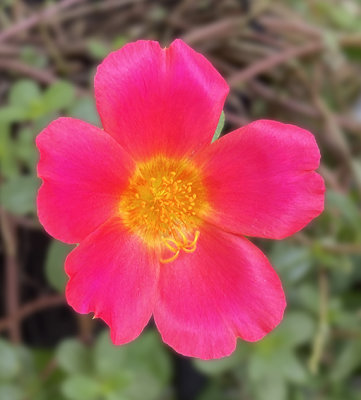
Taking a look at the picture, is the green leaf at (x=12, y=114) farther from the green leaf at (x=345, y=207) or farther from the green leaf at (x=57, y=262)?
the green leaf at (x=345, y=207)

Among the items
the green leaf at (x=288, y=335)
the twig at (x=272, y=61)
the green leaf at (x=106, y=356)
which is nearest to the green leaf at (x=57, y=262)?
the green leaf at (x=106, y=356)

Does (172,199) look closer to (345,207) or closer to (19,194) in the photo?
(19,194)

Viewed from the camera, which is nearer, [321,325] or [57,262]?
[57,262]

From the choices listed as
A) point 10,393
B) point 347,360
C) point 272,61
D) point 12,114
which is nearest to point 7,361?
point 10,393

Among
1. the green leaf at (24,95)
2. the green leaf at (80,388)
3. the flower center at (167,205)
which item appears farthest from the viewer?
the green leaf at (24,95)

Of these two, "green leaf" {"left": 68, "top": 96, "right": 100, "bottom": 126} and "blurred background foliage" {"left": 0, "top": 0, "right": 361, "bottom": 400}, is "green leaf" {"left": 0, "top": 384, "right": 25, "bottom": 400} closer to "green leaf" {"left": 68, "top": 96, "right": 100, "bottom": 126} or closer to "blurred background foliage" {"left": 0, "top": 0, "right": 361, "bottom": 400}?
"blurred background foliage" {"left": 0, "top": 0, "right": 361, "bottom": 400}

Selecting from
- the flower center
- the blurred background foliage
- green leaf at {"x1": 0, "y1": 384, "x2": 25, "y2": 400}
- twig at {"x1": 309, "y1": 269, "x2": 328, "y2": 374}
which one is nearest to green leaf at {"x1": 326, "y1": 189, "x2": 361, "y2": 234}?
the blurred background foliage
